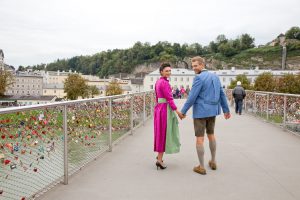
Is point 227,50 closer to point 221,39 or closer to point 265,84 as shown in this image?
point 221,39

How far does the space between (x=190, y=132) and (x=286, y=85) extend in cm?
4800

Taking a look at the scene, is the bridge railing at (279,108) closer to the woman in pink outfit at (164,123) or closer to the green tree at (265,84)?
the woman in pink outfit at (164,123)

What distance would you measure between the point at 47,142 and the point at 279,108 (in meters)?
8.44

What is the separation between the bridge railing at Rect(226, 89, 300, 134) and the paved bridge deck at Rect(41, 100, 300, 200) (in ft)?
6.94

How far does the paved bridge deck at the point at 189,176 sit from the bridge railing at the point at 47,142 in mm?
208

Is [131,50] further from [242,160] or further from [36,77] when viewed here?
[242,160]

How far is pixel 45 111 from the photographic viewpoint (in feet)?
13.0

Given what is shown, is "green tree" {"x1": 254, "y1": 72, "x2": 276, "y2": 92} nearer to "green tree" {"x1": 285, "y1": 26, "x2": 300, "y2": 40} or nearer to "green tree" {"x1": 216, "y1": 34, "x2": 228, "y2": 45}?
"green tree" {"x1": 285, "y1": 26, "x2": 300, "y2": 40}

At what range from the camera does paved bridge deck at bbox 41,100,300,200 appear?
3.95 metres

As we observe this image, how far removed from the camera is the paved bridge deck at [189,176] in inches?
156

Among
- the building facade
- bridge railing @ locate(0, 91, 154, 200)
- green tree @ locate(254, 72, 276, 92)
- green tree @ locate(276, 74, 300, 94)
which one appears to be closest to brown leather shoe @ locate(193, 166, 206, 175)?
bridge railing @ locate(0, 91, 154, 200)

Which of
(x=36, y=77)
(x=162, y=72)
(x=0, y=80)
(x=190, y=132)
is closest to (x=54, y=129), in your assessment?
(x=162, y=72)

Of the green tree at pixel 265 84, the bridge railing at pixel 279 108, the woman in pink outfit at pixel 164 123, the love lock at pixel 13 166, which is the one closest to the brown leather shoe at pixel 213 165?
the woman in pink outfit at pixel 164 123

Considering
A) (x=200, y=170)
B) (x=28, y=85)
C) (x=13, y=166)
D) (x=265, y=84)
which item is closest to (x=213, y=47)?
(x=28, y=85)
